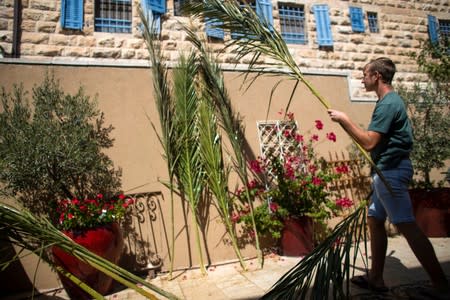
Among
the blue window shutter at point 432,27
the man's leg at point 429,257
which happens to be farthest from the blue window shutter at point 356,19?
the man's leg at point 429,257

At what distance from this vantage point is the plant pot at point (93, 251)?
7.88ft

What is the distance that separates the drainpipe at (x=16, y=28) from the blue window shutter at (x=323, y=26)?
243 inches

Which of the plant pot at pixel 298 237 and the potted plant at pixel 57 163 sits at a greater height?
the potted plant at pixel 57 163

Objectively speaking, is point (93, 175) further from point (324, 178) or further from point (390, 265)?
point (390, 265)

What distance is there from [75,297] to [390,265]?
10.5ft

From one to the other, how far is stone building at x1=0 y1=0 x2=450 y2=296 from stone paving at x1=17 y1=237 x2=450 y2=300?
34 cm

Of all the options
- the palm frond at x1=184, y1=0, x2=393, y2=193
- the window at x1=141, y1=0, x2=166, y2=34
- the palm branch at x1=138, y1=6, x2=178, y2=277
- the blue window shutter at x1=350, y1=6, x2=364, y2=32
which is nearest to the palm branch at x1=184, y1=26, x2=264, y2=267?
the palm branch at x1=138, y1=6, x2=178, y2=277

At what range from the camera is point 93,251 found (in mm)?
2473

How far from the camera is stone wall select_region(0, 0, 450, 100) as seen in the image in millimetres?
4691

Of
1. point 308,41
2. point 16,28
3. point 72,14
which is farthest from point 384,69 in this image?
point 16,28

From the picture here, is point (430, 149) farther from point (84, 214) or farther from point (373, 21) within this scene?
point (84, 214)

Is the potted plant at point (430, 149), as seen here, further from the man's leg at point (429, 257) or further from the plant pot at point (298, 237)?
the man's leg at point (429, 257)

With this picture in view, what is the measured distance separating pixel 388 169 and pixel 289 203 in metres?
1.72

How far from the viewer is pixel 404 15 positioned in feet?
23.8
